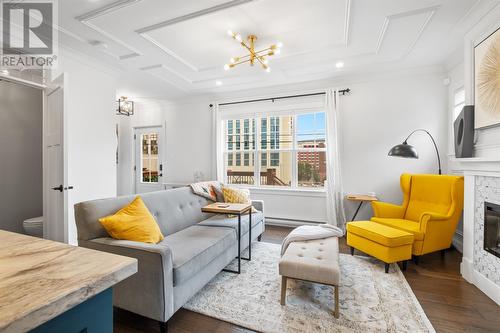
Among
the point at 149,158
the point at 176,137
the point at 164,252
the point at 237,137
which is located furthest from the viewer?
the point at 149,158

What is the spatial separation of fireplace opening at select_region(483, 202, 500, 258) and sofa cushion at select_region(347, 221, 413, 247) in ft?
1.93

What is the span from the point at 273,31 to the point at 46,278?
9.48 ft

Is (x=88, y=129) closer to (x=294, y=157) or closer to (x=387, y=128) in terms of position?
(x=294, y=157)

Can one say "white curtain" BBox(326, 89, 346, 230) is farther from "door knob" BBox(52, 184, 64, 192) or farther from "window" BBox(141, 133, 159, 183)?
"window" BBox(141, 133, 159, 183)

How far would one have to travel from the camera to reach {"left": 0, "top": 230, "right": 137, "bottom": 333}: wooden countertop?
18.2 inches

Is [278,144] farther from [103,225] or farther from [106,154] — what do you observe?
[103,225]

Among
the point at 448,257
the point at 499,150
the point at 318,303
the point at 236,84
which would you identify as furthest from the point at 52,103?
the point at 448,257

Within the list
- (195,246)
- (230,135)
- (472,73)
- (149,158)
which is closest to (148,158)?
(149,158)

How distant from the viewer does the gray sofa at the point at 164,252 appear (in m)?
1.57

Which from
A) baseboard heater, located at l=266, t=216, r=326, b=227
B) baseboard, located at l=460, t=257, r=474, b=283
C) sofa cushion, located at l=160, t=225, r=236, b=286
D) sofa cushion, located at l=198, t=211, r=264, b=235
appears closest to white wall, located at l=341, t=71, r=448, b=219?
baseboard heater, located at l=266, t=216, r=326, b=227

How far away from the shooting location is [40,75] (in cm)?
288

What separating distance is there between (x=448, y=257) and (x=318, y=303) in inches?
84.9

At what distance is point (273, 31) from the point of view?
2674mm

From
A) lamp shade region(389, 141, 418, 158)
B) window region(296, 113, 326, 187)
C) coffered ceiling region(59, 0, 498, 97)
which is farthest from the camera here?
window region(296, 113, 326, 187)
